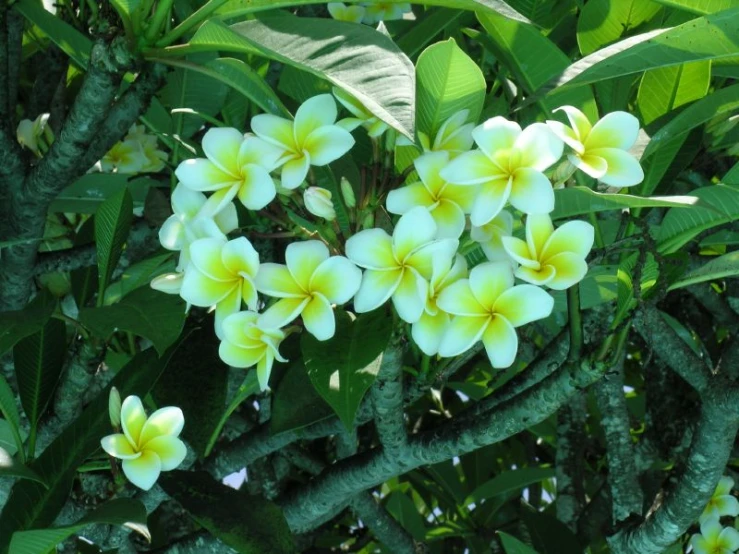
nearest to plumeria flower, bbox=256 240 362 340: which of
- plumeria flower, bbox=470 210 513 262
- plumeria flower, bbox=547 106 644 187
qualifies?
plumeria flower, bbox=470 210 513 262

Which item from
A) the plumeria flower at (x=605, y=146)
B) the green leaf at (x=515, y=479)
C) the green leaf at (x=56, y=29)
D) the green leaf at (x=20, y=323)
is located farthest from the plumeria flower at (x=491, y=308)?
the green leaf at (x=515, y=479)

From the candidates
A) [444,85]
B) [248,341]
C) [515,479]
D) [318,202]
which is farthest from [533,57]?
Result: [515,479]

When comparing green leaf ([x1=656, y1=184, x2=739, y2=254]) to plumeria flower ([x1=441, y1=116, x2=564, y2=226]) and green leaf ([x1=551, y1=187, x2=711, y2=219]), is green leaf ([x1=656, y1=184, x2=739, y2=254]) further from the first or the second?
plumeria flower ([x1=441, y1=116, x2=564, y2=226])

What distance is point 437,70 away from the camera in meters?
0.94

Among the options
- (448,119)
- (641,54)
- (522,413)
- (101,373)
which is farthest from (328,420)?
(641,54)

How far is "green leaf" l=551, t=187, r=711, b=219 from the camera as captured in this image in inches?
33.9

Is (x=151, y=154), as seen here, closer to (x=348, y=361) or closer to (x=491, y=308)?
(x=348, y=361)

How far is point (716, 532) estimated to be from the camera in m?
1.64

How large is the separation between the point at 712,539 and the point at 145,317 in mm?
1020

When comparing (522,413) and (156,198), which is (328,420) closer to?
(522,413)

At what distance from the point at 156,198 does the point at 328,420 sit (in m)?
0.40

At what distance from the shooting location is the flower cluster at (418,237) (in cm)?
89

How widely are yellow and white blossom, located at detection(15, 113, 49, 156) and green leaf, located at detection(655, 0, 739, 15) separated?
3.11ft

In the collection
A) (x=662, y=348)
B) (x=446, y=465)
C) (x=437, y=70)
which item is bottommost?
(x=446, y=465)
